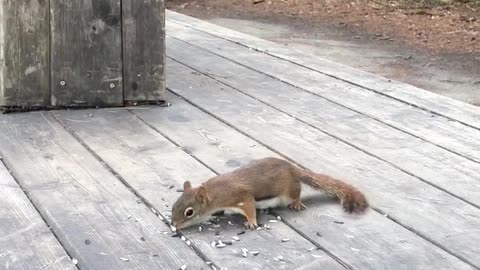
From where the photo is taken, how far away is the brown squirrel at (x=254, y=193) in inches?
88.4

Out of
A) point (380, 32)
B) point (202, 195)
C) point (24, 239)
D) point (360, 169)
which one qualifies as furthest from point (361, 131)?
point (380, 32)

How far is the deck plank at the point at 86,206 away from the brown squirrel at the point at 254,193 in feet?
0.32

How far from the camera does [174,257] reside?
2.05 metres

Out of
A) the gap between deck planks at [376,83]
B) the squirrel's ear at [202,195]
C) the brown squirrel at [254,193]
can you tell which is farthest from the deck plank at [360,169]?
the gap between deck planks at [376,83]

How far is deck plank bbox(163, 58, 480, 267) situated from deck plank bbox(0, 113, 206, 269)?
0.61 metres

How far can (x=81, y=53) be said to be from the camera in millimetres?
3523

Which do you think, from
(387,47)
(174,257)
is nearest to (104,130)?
(174,257)

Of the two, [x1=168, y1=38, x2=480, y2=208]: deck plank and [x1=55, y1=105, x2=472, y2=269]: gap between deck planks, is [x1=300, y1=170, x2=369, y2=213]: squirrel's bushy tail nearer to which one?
[x1=55, y1=105, x2=472, y2=269]: gap between deck planks

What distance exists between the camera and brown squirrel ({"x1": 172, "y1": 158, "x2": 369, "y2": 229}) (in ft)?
7.36

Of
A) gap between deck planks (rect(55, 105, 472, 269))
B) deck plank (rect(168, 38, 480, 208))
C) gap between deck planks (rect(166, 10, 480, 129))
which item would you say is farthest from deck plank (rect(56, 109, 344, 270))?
gap between deck planks (rect(166, 10, 480, 129))

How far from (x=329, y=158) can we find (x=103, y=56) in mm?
1149

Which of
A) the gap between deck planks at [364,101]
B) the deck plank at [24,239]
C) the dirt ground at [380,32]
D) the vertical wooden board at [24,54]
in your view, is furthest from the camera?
the dirt ground at [380,32]

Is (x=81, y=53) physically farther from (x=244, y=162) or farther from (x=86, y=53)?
(x=244, y=162)

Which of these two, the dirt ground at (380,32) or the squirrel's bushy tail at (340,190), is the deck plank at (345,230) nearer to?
the squirrel's bushy tail at (340,190)
